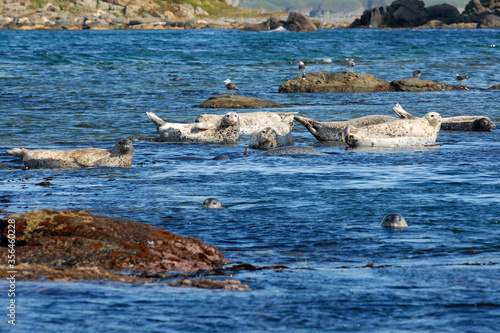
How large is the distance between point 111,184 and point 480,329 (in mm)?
5748

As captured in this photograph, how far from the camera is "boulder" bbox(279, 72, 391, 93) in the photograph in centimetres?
2230

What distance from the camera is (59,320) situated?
369 centimetres

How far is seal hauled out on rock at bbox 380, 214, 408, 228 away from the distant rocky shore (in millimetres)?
97889

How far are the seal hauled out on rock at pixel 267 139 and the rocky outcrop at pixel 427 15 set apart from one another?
96.5 meters

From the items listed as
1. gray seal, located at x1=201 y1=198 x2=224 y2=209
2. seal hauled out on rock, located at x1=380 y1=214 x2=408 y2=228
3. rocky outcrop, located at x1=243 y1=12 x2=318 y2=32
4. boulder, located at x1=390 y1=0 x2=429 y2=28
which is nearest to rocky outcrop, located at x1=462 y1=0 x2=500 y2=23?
boulder, located at x1=390 y1=0 x2=429 y2=28

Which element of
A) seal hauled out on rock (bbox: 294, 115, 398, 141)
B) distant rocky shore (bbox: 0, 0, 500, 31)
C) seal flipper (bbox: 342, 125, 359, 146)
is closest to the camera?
seal flipper (bbox: 342, 125, 359, 146)

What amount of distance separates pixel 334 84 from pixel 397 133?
1097 cm

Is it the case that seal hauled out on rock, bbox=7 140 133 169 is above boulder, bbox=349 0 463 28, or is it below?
below

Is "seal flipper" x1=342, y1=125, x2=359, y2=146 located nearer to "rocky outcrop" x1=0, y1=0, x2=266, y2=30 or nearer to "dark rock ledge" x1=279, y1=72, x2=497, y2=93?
"dark rock ledge" x1=279, y1=72, x2=497, y2=93

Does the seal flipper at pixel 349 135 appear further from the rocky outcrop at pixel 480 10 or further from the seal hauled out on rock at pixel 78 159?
the rocky outcrop at pixel 480 10

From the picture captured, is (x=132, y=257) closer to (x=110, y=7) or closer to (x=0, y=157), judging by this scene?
(x=0, y=157)

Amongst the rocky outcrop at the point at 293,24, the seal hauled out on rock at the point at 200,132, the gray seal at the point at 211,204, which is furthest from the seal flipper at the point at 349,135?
the rocky outcrop at the point at 293,24

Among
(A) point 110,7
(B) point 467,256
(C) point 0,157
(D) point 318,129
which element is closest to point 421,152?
(D) point 318,129

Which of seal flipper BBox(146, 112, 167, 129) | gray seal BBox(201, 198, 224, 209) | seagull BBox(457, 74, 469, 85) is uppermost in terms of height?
seagull BBox(457, 74, 469, 85)
